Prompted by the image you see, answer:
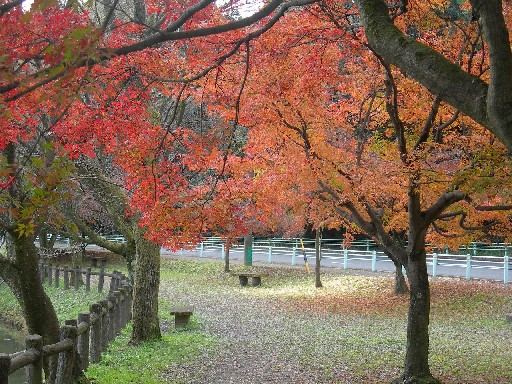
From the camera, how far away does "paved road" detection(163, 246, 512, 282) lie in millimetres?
22297

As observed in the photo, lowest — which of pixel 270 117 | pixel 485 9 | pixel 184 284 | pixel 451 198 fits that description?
pixel 184 284

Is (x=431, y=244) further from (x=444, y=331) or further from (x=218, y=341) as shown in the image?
(x=218, y=341)

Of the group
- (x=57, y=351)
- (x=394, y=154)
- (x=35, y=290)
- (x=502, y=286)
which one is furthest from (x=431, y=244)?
(x=57, y=351)

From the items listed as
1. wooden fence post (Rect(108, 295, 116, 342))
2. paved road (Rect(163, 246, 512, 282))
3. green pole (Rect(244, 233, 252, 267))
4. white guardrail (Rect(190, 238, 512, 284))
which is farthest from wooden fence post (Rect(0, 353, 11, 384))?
green pole (Rect(244, 233, 252, 267))

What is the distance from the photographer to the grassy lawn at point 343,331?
28.4 feet

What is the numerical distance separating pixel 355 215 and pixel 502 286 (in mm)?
13111

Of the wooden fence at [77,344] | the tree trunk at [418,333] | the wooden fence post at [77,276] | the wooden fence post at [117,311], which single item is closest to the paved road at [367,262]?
the wooden fence post at [77,276]

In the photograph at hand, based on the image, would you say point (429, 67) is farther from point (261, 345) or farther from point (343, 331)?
point (343, 331)

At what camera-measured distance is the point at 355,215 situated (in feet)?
30.2

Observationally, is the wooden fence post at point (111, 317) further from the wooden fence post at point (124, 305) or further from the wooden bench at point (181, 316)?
the wooden bench at point (181, 316)

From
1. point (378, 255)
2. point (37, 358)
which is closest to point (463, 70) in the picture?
point (37, 358)

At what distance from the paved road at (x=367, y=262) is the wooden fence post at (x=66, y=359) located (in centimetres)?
1837

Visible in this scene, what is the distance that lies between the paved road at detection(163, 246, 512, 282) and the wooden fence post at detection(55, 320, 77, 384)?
18373mm

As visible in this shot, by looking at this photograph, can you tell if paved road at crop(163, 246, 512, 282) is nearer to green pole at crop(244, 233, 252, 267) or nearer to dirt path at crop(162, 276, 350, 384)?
green pole at crop(244, 233, 252, 267)
